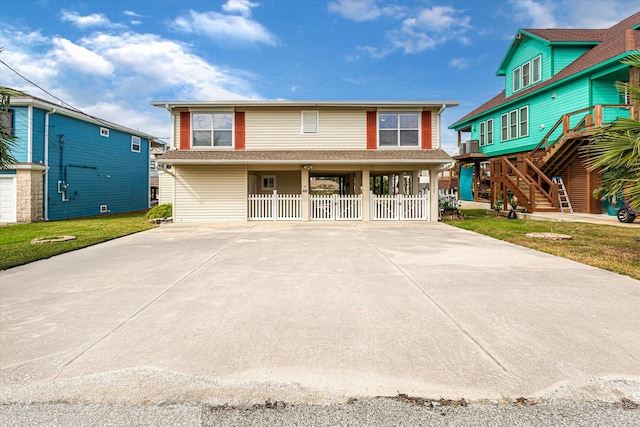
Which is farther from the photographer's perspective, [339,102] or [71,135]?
[71,135]

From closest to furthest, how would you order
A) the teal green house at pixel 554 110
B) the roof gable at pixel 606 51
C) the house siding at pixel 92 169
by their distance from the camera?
the roof gable at pixel 606 51 → the teal green house at pixel 554 110 → the house siding at pixel 92 169

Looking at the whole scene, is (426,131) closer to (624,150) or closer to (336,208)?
(336,208)

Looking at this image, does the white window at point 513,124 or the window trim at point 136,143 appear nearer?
the white window at point 513,124

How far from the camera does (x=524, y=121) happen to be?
1883 cm

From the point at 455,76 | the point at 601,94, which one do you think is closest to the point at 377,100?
the point at 601,94

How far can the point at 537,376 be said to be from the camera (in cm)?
237

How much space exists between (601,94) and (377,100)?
9.74m

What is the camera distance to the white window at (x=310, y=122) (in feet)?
48.4

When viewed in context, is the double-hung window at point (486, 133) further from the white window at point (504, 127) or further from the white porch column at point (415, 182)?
the white porch column at point (415, 182)

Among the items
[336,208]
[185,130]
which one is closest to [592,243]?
[336,208]

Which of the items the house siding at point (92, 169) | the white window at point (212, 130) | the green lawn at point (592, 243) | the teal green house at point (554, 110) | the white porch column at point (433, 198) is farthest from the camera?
the house siding at point (92, 169)

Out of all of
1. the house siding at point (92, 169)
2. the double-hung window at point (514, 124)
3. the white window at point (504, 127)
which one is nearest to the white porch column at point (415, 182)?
the double-hung window at point (514, 124)

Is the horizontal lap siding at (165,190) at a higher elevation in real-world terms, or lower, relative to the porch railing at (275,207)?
higher

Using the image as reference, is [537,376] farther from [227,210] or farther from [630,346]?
[227,210]
